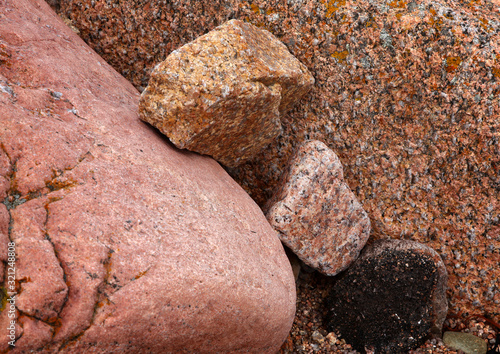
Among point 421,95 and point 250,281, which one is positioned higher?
point 421,95

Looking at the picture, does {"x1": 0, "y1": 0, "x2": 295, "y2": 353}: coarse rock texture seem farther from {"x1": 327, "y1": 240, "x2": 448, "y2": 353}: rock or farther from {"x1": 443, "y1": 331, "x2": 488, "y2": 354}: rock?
{"x1": 443, "y1": 331, "x2": 488, "y2": 354}: rock

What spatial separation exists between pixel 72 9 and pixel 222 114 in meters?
1.91

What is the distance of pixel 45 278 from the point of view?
180 centimetres

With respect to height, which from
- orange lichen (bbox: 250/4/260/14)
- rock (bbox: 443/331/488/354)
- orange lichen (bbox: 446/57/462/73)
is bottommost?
rock (bbox: 443/331/488/354)

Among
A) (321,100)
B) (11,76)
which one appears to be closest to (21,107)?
(11,76)

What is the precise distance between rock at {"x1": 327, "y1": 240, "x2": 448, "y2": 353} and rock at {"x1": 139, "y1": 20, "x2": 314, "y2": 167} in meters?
1.49

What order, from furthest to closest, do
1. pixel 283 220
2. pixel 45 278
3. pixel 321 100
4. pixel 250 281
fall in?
1. pixel 321 100
2. pixel 283 220
3. pixel 250 281
4. pixel 45 278

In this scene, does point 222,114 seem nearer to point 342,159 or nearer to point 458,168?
point 342,159

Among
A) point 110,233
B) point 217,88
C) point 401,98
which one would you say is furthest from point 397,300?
point 110,233

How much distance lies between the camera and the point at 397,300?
3107mm

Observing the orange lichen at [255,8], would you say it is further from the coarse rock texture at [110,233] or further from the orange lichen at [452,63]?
the orange lichen at [452,63]

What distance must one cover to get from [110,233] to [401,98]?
2448 mm

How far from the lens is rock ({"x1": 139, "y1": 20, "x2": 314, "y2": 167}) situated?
262cm

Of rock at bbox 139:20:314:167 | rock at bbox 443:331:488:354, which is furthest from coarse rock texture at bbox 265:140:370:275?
rock at bbox 443:331:488:354
